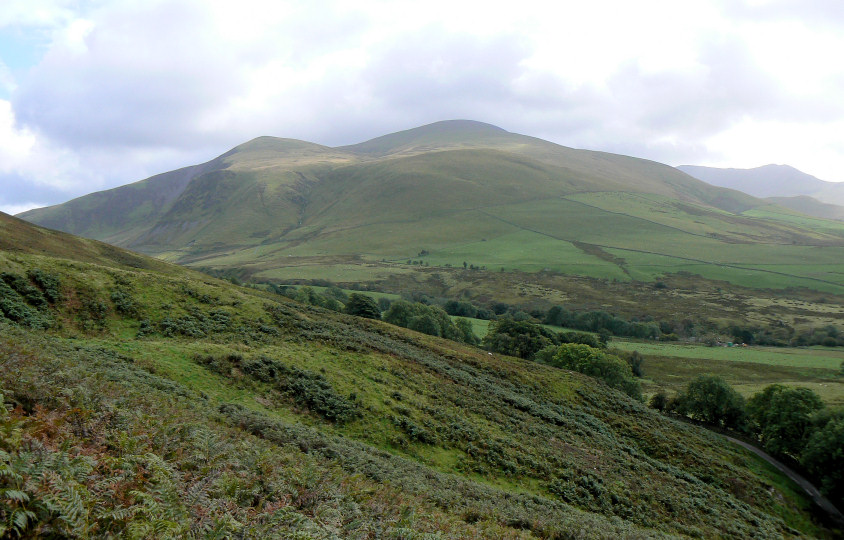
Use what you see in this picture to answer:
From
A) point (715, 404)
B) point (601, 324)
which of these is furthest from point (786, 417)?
point (601, 324)

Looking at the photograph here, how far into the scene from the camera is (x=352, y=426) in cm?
2436

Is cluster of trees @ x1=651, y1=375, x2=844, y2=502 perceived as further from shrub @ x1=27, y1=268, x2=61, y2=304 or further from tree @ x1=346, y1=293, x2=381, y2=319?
shrub @ x1=27, y1=268, x2=61, y2=304

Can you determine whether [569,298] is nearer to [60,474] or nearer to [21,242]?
[21,242]

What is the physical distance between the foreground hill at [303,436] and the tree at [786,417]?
6.55m

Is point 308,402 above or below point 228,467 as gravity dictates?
below

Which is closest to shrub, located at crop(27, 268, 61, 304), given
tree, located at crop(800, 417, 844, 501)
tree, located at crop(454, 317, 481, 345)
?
tree, located at crop(800, 417, 844, 501)

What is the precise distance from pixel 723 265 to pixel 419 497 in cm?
22278

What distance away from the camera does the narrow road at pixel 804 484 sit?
3825cm

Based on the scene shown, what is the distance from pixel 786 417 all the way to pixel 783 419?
0.42 meters

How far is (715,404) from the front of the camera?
57.5 meters

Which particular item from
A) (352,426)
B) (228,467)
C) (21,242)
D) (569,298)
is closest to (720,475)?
(352,426)

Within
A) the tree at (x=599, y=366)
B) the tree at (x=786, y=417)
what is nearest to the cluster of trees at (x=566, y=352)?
the tree at (x=599, y=366)

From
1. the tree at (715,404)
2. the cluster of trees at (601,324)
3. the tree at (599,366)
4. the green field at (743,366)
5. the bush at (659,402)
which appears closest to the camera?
the tree at (715,404)

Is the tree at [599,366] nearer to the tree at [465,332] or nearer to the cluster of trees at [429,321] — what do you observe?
the cluster of trees at [429,321]
